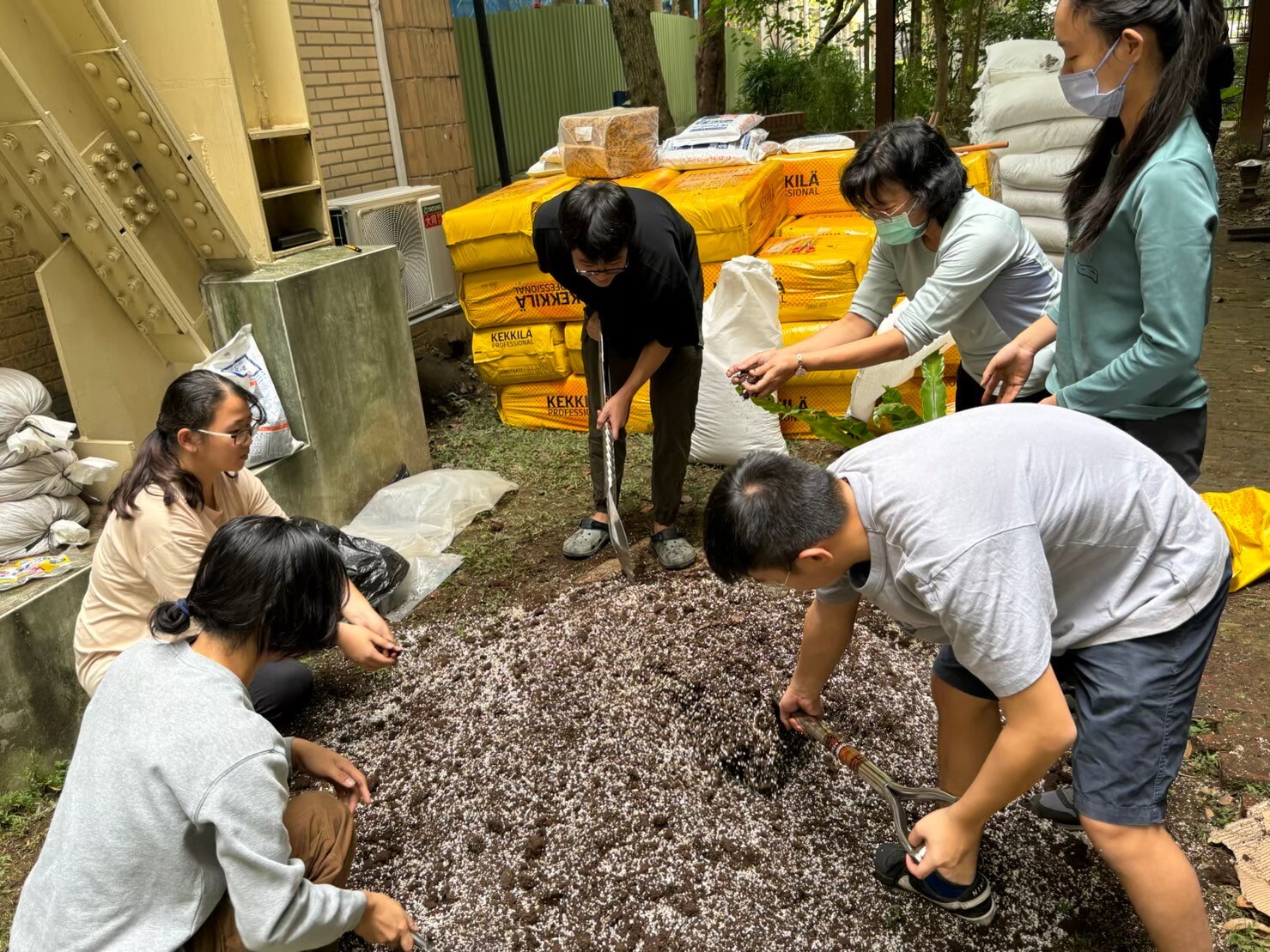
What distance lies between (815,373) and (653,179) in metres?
1.45

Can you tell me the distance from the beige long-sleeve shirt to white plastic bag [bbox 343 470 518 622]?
114 cm

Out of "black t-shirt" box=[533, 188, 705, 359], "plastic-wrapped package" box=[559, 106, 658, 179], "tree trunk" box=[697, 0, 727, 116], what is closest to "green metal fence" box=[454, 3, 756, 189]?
"tree trunk" box=[697, 0, 727, 116]

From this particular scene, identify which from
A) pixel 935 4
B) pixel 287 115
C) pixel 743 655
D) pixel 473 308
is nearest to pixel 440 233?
pixel 473 308

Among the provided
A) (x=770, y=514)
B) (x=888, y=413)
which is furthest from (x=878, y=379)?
(x=770, y=514)

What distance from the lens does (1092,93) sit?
1697mm

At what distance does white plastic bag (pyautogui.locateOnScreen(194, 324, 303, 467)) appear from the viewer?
3.40 m

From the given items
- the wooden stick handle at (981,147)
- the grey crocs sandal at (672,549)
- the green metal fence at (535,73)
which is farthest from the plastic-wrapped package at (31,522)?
the wooden stick handle at (981,147)

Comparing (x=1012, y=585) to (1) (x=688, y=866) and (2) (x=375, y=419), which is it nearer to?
(1) (x=688, y=866)

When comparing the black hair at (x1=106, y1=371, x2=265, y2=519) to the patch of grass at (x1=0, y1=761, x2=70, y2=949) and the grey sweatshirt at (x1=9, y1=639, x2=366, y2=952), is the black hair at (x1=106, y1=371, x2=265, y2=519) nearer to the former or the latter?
the grey sweatshirt at (x1=9, y1=639, x2=366, y2=952)

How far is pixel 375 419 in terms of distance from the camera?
4.03m

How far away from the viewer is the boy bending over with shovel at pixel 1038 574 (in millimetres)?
1338

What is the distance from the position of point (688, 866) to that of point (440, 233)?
390cm

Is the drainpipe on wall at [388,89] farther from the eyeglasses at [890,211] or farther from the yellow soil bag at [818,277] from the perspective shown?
the eyeglasses at [890,211]

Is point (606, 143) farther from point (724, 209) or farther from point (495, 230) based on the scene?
point (724, 209)
